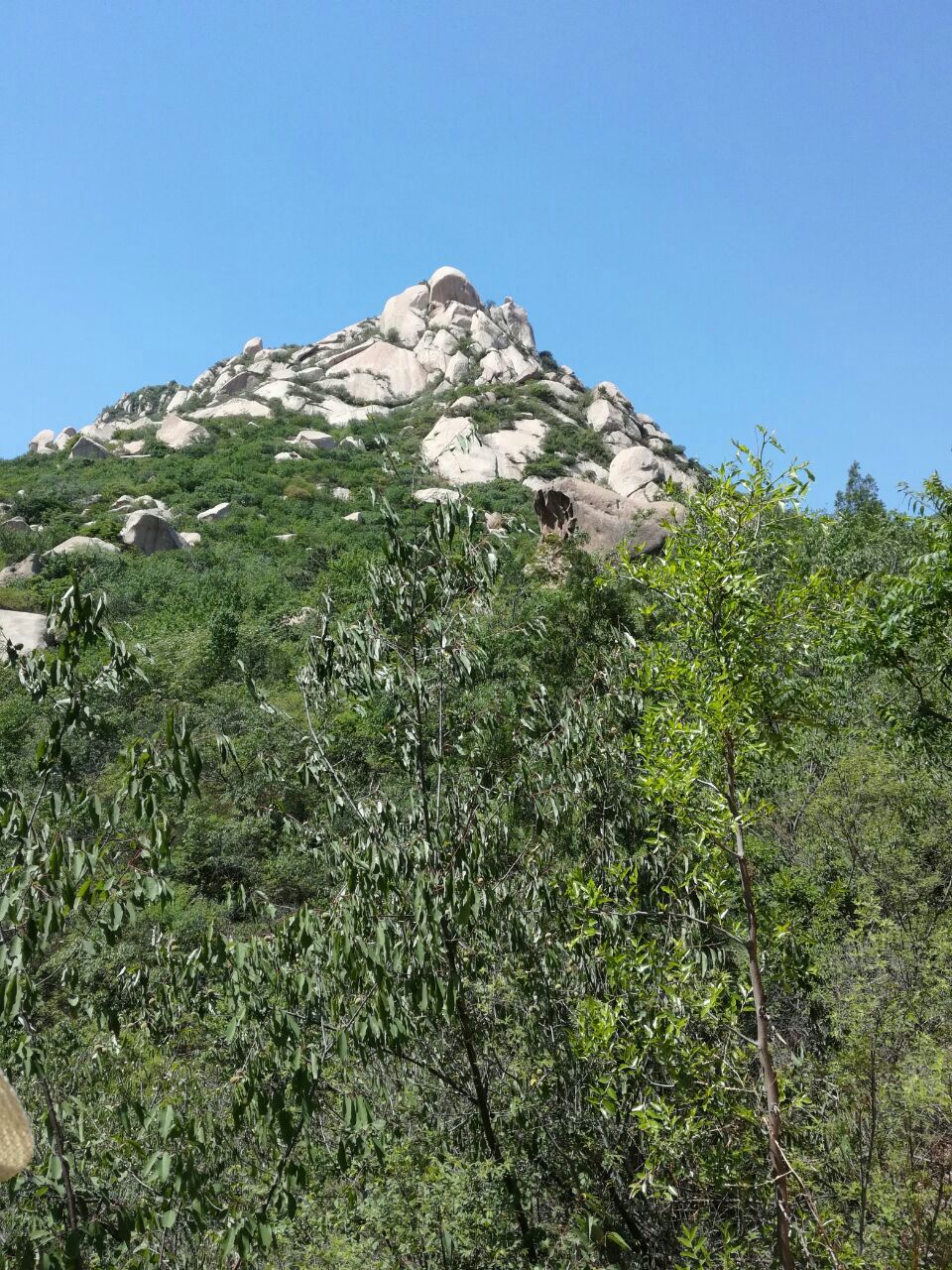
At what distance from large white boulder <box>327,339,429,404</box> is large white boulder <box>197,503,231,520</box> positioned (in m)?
24.1

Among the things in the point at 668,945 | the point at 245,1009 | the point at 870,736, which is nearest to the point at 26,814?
the point at 245,1009

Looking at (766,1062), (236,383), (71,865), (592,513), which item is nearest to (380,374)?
(236,383)

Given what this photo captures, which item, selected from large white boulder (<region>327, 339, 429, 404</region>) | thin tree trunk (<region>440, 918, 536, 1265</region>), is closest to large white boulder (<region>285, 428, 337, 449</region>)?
large white boulder (<region>327, 339, 429, 404</region>)

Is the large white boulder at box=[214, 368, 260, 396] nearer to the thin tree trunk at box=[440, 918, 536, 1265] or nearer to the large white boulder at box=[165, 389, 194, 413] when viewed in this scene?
the large white boulder at box=[165, 389, 194, 413]

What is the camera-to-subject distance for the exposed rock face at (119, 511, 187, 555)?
1241 inches

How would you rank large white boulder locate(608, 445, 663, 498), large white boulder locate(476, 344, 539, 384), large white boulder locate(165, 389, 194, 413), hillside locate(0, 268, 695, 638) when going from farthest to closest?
large white boulder locate(165, 389, 194, 413) → large white boulder locate(476, 344, 539, 384) → large white boulder locate(608, 445, 663, 498) → hillside locate(0, 268, 695, 638)

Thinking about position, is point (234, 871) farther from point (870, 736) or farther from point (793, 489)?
point (793, 489)

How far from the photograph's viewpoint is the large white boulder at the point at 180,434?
1922 inches

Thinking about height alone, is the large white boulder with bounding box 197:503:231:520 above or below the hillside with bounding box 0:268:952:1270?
above

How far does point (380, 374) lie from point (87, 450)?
23.2m

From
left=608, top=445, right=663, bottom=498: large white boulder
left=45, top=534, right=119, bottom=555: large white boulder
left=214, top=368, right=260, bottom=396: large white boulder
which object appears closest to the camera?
left=45, top=534, right=119, bottom=555: large white boulder

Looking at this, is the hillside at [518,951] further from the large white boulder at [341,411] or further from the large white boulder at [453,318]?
the large white boulder at [453,318]

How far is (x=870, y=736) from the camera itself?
10.7 metres

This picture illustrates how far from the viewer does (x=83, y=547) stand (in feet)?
96.7
